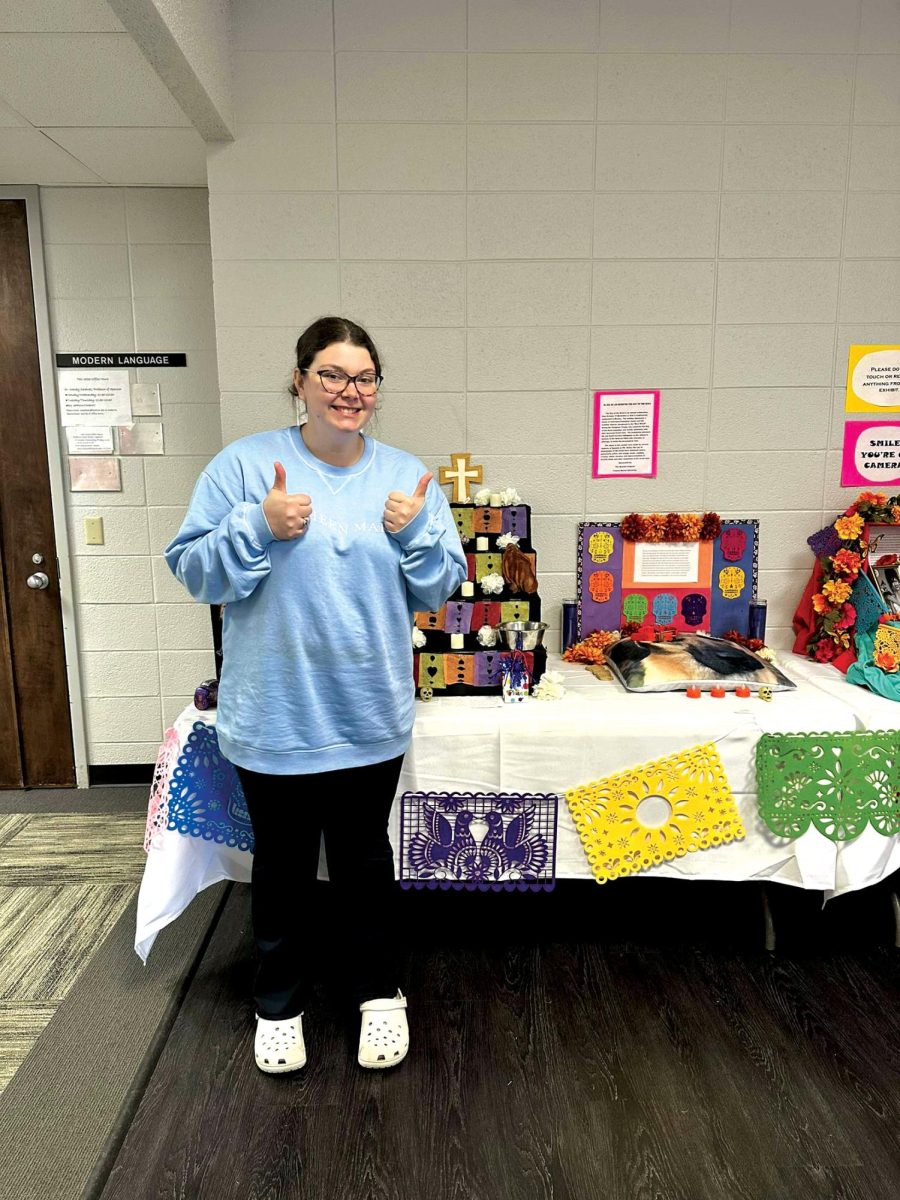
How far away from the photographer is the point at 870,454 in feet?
8.15

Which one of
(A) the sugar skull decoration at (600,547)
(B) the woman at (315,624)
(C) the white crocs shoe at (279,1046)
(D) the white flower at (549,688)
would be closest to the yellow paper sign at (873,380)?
(A) the sugar skull decoration at (600,547)

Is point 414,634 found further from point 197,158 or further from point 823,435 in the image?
point 197,158

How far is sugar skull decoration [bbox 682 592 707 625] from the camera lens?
2504 mm

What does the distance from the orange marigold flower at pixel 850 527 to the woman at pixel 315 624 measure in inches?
50.0

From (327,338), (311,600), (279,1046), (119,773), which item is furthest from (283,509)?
(119,773)

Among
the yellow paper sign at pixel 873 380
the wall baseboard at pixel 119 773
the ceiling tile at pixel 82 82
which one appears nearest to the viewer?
the ceiling tile at pixel 82 82

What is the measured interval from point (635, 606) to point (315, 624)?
1.25m

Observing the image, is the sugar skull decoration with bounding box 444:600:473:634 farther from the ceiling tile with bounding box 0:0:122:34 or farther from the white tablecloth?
the ceiling tile with bounding box 0:0:122:34

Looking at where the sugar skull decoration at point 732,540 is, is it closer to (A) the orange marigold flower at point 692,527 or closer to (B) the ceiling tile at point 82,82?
(A) the orange marigold flower at point 692,527

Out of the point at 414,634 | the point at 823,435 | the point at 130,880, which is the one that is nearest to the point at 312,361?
the point at 414,634

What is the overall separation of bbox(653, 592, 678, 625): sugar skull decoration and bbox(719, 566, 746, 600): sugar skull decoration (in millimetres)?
159

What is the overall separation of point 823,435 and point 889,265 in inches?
20.6

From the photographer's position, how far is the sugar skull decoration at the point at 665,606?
2.51 meters

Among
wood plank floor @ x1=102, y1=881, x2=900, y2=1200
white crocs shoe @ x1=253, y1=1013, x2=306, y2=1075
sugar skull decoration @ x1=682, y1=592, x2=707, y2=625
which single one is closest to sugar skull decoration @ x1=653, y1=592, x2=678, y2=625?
sugar skull decoration @ x1=682, y1=592, x2=707, y2=625
